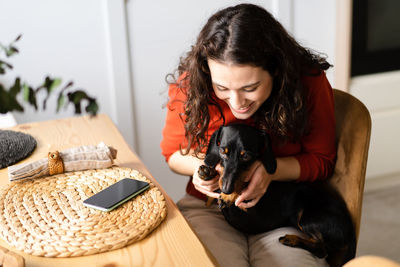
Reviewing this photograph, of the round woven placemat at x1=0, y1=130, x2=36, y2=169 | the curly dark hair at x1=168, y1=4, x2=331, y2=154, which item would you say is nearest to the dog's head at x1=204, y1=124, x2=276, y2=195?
the curly dark hair at x1=168, y1=4, x2=331, y2=154

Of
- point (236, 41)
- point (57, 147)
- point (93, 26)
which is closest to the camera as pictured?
point (236, 41)

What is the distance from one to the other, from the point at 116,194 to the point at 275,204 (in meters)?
0.46

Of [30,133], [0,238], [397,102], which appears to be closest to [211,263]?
[0,238]

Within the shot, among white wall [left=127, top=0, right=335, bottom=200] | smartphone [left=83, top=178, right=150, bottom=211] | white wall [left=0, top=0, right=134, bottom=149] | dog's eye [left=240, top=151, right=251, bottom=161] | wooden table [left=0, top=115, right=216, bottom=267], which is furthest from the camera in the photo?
white wall [left=127, top=0, right=335, bottom=200]

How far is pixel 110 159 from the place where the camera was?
1167 mm

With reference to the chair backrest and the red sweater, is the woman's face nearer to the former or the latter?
the red sweater

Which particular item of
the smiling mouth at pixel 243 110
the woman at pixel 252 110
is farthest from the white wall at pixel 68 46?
the smiling mouth at pixel 243 110

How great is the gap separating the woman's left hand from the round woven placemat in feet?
2.07

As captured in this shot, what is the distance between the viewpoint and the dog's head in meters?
1.07

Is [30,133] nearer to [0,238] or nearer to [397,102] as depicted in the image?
[0,238]

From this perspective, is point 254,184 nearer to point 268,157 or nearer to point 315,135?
point 268,157

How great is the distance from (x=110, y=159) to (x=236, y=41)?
0.46 m

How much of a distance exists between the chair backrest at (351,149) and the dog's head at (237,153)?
0.24 m

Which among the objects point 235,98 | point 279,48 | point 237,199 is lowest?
point 237,199
